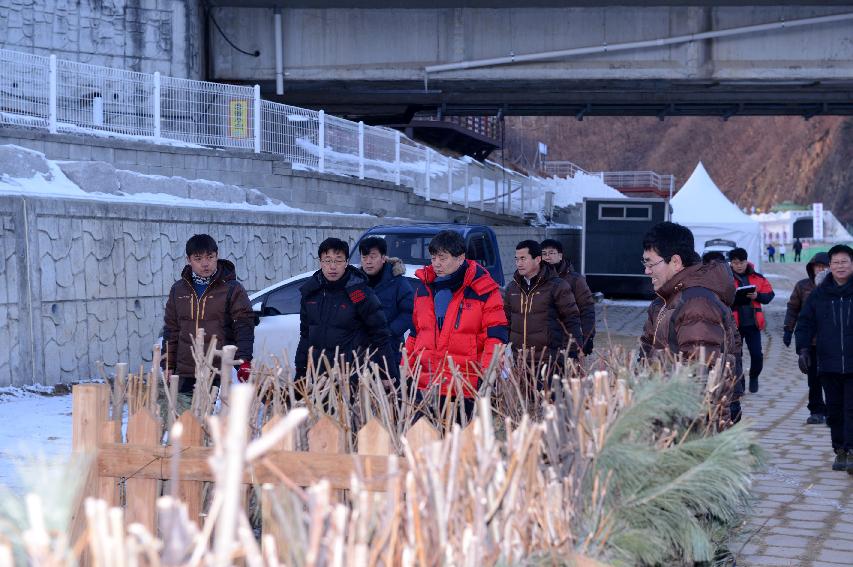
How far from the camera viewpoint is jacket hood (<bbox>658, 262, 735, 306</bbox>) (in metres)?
5.16

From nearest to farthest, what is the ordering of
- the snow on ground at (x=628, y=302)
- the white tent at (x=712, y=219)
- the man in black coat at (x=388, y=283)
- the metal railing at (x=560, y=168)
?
the man in black coat at (x=388, y=283) → the snow on ground at (x=628, y=302) → the white tent at (x=712, y=219) → the metal railing at (x=560, y=168)

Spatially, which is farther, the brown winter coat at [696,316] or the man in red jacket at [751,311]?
the man in red jacket at [751,311]

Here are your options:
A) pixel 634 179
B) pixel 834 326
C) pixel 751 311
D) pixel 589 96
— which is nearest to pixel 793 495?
pixel 834 326

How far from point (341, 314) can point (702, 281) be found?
6.72 feet

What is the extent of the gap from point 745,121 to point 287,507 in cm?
12005

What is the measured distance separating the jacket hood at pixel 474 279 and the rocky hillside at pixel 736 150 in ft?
279

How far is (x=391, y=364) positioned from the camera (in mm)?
6242

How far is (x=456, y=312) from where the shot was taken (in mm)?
5867

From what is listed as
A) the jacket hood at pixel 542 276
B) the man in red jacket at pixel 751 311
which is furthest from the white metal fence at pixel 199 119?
the jacket hood at pixel 542 276

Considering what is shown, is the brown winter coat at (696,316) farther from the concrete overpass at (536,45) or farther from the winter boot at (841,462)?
the concrete overpass at (536,45)

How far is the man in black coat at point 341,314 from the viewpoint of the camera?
6195 millimetres

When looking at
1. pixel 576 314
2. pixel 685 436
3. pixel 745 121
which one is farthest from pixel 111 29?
pixel 745 121

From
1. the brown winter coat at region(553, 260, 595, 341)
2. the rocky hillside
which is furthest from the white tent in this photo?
the rocky hillside

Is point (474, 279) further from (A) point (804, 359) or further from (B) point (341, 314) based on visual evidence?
(A) point (804, 359)
